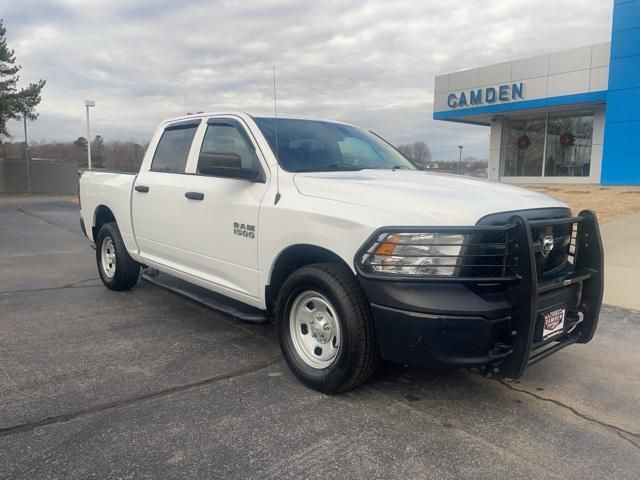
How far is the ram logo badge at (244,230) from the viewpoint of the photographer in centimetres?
411

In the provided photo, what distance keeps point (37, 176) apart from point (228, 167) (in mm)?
30734

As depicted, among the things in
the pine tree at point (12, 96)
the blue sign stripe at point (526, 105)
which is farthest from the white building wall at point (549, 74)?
the pine tree at point (12, 96)

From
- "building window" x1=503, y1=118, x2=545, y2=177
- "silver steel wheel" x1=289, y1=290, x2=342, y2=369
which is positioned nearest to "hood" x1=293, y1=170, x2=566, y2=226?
"silver steel wheel" x1=289, y1=290, x2=342, y2=369

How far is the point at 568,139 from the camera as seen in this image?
25.8 m

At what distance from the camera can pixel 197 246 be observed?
15.6 feet

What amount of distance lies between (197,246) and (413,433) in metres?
2.51

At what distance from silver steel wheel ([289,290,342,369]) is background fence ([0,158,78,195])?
3045 cm

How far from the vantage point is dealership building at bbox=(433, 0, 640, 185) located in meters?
21.6

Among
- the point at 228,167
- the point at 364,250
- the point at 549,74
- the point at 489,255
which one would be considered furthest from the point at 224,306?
the point at 549,74

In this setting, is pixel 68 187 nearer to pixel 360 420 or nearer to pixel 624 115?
pixel 624 115

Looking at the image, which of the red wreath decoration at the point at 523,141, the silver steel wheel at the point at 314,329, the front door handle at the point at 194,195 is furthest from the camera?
the red wreath decoration at the point at 523,141

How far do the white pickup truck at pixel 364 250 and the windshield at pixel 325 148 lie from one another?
16mm

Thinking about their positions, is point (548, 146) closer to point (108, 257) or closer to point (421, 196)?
point (108, 257)

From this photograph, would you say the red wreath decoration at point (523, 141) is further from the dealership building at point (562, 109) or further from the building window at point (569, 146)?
the building window at point (569, 146)
